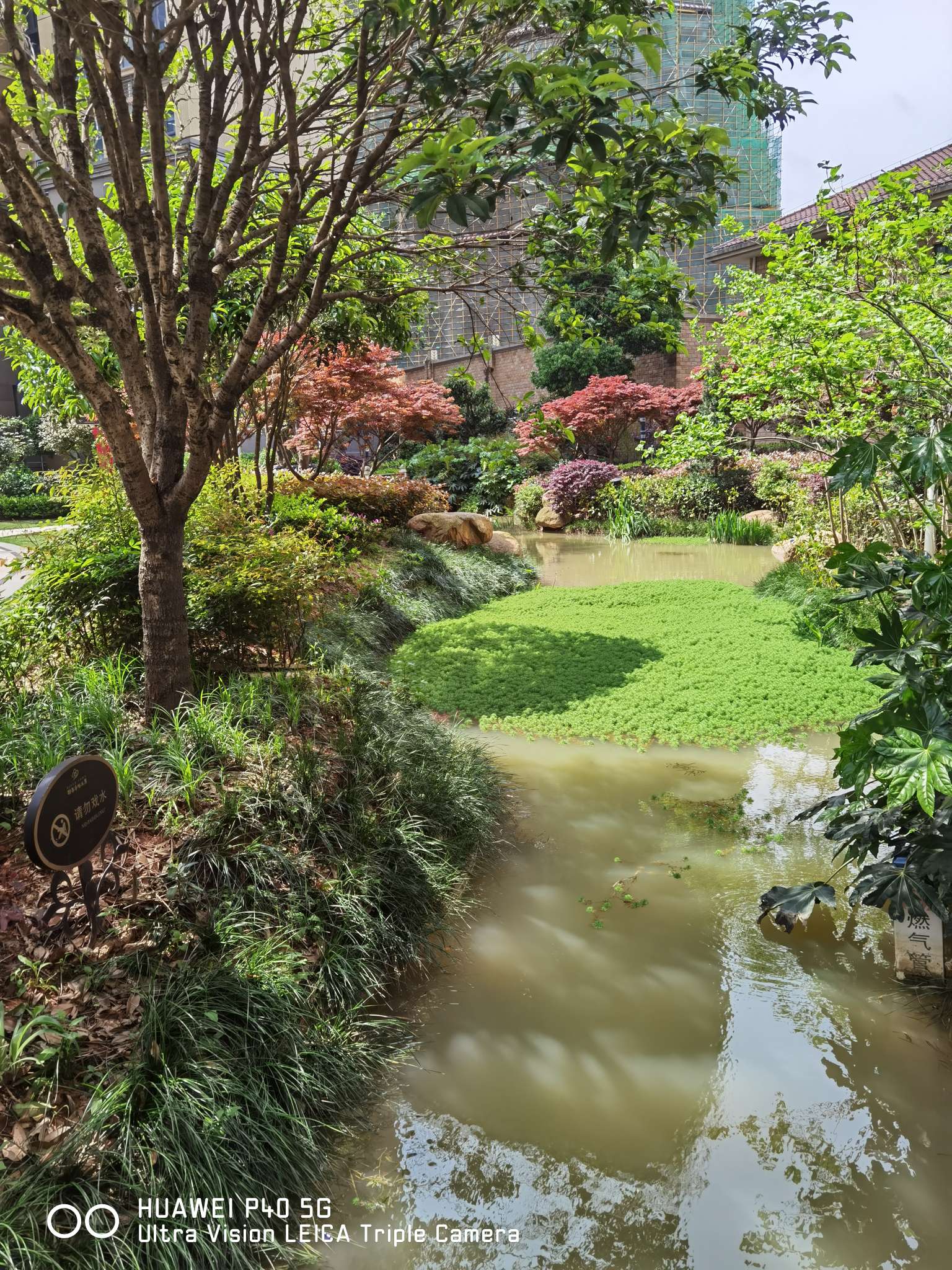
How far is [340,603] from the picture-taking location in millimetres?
7789

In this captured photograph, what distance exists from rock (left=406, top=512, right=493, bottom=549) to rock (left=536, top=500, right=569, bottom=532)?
6.09 metres

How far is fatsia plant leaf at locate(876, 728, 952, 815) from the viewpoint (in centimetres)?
242

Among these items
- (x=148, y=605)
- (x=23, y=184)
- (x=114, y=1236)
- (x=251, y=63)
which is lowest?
(x=114, y=1236)

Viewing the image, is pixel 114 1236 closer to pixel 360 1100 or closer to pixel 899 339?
pixel 360 1100

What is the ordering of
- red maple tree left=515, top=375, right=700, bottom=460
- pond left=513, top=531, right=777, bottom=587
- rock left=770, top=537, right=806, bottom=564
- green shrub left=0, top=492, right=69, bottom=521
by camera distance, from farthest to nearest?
green shrub left=0, top=492, right=69, bottom=521
red maple tree left=515, top=375, right=700, bottom=460
pond left=513, top=531, right=777, bottom=587
rock left=770, top=537, right=806, bottom=564

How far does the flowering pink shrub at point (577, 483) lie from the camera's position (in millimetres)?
17594

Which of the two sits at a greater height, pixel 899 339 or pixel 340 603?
pixel 899 339

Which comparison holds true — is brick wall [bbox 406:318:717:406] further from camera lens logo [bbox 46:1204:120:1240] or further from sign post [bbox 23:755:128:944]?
camera lens logo [bbox 46:1204:120:1240]

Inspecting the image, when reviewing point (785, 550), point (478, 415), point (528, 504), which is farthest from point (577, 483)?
point (478, 415)

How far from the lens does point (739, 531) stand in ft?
48.0

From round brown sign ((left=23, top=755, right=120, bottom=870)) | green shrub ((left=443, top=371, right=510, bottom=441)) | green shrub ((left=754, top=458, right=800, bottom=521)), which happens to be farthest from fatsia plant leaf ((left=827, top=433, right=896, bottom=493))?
green shrub ((left=443, top=371, right=510, bottom=441))

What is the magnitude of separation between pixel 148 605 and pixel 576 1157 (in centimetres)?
308

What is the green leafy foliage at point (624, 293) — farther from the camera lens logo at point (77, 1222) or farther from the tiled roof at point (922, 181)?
the tiled roof at point (922, 181)

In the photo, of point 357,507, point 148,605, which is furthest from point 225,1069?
point 357,507
